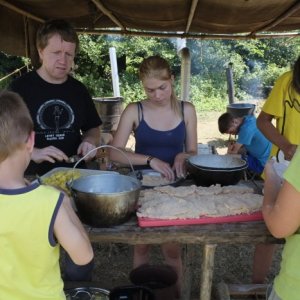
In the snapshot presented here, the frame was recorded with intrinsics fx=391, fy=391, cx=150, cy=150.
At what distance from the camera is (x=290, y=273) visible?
1.41 meters

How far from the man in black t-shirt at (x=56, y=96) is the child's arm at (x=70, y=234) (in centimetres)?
105

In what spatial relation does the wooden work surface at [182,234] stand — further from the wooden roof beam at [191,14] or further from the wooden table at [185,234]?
the wooden roof beam at [191,14]

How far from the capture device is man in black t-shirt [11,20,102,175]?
243 cm

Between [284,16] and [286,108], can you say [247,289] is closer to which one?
[286,108]

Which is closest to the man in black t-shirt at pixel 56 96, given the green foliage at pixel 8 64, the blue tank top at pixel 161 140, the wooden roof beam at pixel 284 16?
the blue tank top at pixel 161 140

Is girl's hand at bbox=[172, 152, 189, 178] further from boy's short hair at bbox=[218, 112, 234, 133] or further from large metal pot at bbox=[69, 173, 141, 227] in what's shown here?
boy's short hair at bbox=[218, 112, 234, 133]

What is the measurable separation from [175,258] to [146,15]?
264cm

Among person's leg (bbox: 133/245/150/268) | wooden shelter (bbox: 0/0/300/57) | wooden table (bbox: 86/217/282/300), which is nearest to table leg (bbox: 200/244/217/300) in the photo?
wooden table (bbox: 86/217/282/300)

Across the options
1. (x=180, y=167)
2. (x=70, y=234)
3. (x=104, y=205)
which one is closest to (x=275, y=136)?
(x=180, y=167)

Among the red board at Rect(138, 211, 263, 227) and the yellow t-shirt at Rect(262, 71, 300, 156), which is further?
the yellow t-shirt at Rect(262, 71, 300, 156)

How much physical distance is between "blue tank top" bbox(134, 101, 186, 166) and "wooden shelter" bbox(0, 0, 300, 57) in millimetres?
1488

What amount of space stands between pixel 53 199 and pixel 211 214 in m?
0.75

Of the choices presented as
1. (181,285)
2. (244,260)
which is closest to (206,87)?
(244,260)

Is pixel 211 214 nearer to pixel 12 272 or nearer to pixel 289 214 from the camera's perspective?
pixel 289 214
